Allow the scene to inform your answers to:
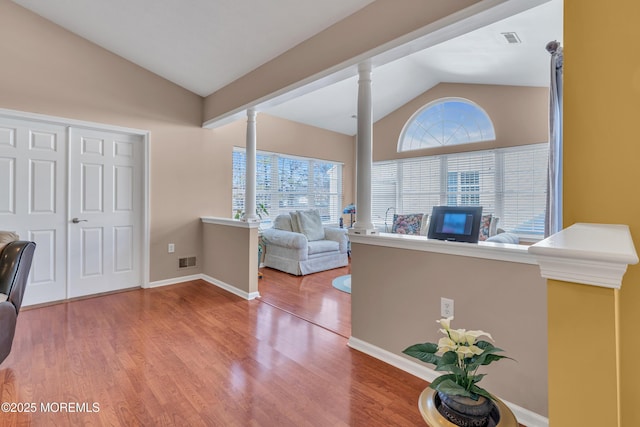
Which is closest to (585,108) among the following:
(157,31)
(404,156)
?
(157,31)

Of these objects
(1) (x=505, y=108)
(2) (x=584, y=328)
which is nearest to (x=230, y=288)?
(2) (x=584, y=328)

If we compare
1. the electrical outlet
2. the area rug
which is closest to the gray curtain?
the electrical outlet

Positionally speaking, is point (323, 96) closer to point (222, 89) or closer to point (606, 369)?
point (222, 89)

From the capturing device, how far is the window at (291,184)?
16.6ft

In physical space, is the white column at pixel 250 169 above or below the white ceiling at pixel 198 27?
below

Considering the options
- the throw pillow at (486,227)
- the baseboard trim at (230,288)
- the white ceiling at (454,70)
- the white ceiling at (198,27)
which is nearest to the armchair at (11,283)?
the baseboard trim at (230,288)

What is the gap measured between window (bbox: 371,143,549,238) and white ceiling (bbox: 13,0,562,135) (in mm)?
1125

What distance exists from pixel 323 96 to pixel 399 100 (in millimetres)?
1693

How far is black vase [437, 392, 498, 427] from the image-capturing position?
0.94 meters

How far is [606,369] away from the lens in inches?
25.4

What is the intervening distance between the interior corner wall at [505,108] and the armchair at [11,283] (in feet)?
Answer: 18.4

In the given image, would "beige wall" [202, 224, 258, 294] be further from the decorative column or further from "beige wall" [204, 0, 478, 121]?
the decorative column

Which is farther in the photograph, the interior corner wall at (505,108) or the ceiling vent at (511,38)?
the interior corner wall at (505,108)

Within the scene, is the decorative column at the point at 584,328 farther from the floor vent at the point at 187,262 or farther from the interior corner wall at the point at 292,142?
the interior corner wall at the point at 292,142
